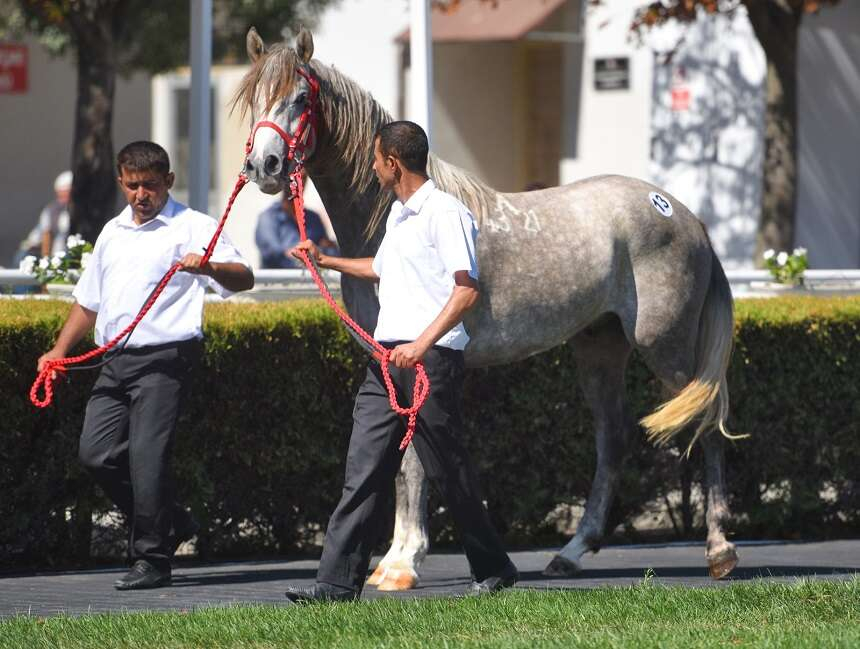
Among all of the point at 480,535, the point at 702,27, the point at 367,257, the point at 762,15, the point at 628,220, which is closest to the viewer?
the point at 480,535

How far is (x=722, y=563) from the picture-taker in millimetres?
8352

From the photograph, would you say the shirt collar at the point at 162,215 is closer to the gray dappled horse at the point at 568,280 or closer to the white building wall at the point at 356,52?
the gray dappled horse at the point at 568,280

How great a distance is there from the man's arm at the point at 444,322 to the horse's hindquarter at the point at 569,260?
112 centimetres

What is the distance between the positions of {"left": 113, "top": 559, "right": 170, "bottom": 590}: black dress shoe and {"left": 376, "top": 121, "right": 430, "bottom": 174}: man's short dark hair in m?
2.18

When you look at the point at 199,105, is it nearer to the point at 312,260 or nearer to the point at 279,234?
the point at 279,234

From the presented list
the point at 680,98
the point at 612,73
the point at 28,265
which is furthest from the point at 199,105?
the point at 612,73

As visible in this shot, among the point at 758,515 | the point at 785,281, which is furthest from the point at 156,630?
the point at 785,281

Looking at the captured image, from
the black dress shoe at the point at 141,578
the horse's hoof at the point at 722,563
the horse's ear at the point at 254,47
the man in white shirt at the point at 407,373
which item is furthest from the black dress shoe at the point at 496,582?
the horse's ear at the point at 254,47

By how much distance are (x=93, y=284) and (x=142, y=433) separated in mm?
714

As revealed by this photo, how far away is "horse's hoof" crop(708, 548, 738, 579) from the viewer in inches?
328

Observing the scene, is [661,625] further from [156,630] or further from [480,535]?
[156,630]

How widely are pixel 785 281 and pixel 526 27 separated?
981cm

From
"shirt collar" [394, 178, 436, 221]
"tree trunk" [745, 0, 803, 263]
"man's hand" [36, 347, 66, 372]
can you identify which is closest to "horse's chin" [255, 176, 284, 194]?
"shirt collar" [394, 178, 436, 221]

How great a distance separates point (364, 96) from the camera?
804 cm
